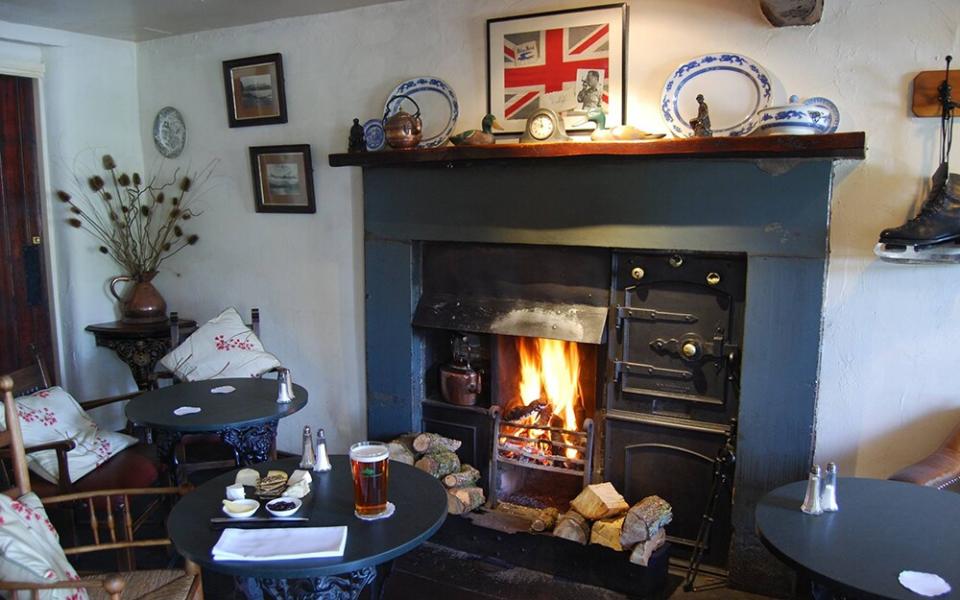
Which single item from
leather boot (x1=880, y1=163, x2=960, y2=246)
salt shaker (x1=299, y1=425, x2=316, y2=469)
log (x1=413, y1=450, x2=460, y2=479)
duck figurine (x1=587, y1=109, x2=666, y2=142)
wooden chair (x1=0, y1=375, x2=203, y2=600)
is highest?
duck figurine (x1=587, y1=109, x2=666, y2=142)

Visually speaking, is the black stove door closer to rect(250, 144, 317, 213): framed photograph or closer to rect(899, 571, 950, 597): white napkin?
rect(899, 571, 950, 597): white napkin

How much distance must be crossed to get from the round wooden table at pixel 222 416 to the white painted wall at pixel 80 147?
60.2 inches

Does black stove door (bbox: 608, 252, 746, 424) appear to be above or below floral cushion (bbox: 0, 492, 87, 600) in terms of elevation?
A: above

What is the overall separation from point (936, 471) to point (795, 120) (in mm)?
1167

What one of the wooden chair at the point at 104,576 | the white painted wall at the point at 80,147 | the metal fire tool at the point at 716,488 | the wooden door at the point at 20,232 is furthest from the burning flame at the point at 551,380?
the wooden door at the point at 20,232

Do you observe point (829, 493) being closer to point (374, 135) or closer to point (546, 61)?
point (546, 61)

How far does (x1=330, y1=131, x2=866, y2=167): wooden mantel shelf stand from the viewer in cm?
222

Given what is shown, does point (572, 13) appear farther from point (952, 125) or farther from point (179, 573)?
point (179, 573)

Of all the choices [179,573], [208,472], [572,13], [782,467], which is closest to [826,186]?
[782,467]

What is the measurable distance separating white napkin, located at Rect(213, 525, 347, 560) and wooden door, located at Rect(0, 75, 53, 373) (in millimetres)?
2855

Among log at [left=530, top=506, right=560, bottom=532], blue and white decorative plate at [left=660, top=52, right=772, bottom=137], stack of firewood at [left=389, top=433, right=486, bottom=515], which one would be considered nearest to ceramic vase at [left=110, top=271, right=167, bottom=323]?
stack of firewood at [left=389, top=433, right=486, bottom=515]

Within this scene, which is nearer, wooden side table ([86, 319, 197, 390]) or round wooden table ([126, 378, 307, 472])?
round wooden table ([126, 378, 307, 472])

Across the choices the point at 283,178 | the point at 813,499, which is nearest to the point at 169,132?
the point at 283,178

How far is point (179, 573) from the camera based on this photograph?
6.15 feet
